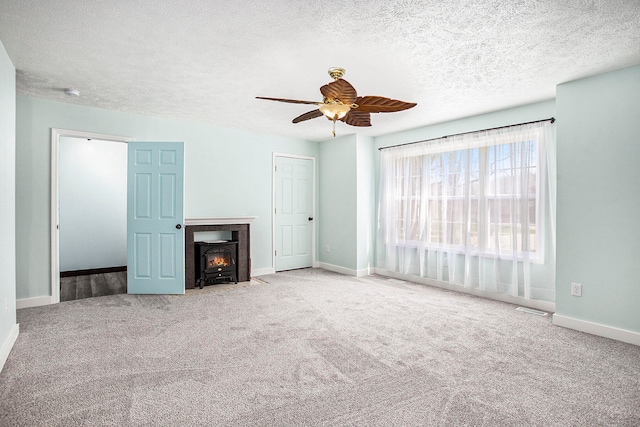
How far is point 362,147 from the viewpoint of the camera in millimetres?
6039

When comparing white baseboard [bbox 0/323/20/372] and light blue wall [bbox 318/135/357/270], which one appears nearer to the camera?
→ white baseboard [bbox 0/323/20/372]

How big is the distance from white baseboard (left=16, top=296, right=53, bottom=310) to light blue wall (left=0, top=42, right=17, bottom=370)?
116cm

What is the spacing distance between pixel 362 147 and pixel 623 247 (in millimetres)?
3883

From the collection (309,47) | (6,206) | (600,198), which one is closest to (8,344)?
(6,206)

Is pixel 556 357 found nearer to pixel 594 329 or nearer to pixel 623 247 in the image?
pixel 594 329

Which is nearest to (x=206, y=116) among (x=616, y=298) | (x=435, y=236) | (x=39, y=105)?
(x=39, y=105)

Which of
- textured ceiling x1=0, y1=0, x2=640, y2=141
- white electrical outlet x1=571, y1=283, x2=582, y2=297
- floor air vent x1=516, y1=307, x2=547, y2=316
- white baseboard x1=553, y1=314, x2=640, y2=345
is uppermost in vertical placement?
textured ceiling x1=0, y1=0, x2=640, y2=141

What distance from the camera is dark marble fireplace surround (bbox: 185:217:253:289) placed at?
4977 millimetres

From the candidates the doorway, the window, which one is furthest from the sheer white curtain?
the doorway

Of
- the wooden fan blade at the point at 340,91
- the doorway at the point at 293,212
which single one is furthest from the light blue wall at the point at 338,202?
the wooden fan blade at the point at 340,91

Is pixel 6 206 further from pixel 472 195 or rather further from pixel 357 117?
pixel 472 195

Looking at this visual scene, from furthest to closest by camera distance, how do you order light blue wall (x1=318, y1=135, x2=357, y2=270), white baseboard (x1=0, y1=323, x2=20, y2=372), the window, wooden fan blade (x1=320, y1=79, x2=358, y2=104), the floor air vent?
1. light blue wall (x1=318, y1=135, x2=357, y2=270)
2. the window
3. the floor air vent
4. white baseboard (x1=0, y1=323, x2=20, y2=372)
5. wooden fan blade (x1=320, y1=79, x2=358, y2=104)

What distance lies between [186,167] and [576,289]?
17.2 ft

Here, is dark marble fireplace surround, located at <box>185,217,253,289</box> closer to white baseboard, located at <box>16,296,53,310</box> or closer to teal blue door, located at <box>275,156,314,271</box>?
teal blue door, located at <box>275,156,314,271</box>
